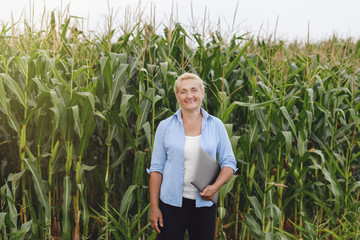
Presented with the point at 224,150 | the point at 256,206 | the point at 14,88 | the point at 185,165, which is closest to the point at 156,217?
the point at 185,165

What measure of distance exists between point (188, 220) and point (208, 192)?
0.38 m

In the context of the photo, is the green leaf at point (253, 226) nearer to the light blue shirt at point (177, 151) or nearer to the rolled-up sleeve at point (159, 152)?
the light blue shirt at point (177, 151)

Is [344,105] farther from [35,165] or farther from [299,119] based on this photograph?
[35,165]

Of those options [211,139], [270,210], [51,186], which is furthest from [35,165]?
[270,210]

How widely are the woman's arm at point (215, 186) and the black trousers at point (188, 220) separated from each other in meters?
0.17

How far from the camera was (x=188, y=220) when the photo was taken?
9.57ft

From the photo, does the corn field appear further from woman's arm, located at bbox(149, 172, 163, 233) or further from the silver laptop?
the silver laptop

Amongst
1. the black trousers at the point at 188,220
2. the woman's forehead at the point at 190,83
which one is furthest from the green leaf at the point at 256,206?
the woman's forehead at the point at 190,83

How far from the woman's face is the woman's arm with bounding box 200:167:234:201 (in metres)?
0.53

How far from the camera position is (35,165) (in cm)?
394

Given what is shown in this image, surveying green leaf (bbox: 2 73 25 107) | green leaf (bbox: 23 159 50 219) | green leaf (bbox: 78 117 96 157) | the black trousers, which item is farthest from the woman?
green leaf (bbox: 2 73 25 107)

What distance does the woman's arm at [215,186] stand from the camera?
2.68 m

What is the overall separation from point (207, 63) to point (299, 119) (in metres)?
1.27

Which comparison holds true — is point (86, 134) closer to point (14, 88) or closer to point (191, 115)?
point (14, 88)
